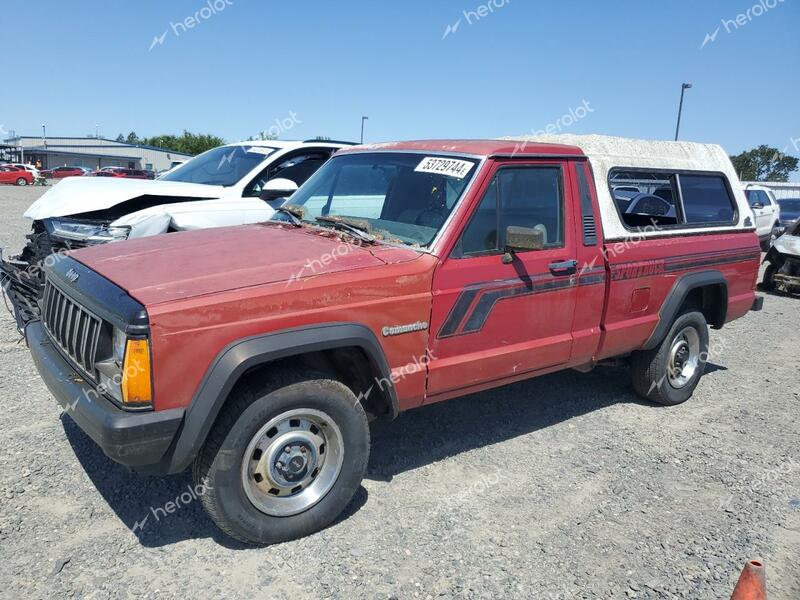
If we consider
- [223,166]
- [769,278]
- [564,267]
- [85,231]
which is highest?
[223,166]

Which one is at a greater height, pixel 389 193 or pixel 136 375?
pixel 389 193

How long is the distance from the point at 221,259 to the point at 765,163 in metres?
58.7

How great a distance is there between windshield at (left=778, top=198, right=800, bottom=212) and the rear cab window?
1665 centimetres

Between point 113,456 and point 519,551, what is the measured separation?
1.99 metres

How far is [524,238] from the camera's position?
11.5 feet

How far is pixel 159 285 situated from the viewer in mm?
2852

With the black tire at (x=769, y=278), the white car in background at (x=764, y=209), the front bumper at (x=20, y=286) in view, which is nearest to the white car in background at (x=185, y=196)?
the front bumper at (x=20, y=286)

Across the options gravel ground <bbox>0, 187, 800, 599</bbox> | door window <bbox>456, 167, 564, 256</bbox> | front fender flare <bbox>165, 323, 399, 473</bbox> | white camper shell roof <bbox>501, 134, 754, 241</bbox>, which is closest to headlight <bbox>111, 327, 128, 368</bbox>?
front fender flare <bbox>165, 323, 399, 473</bbox>

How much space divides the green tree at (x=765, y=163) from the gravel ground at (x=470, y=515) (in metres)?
53.9

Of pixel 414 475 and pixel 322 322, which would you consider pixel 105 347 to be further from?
pixel 414 475

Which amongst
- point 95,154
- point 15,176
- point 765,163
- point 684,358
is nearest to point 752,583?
point 684,358

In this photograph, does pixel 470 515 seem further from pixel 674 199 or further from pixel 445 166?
pixel 674 199

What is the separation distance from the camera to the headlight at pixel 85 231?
5.78 m

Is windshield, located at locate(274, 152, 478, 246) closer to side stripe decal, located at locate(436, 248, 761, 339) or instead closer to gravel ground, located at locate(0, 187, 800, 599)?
side stripe decal, located at locate(436, 248, 761, 339)
